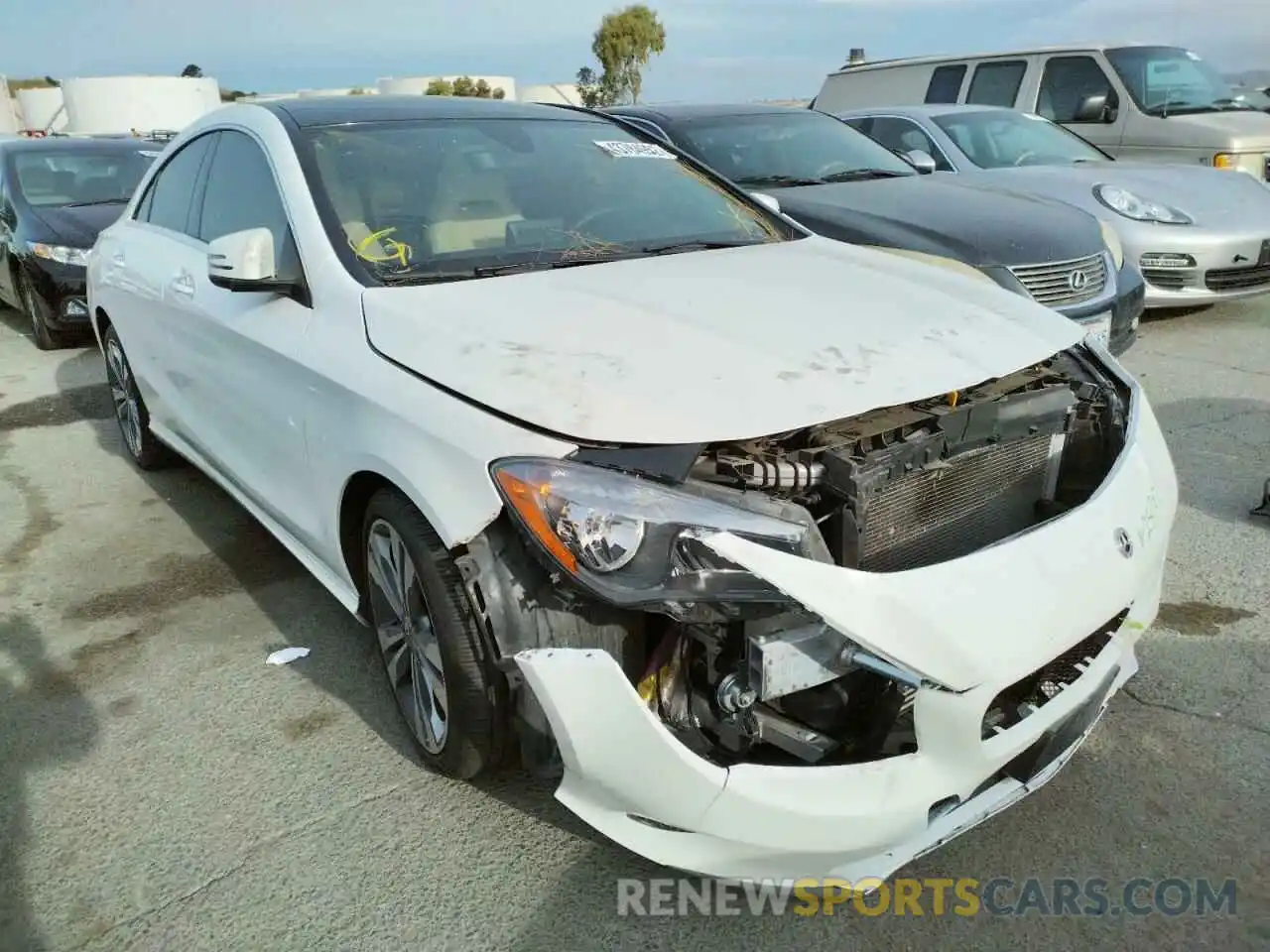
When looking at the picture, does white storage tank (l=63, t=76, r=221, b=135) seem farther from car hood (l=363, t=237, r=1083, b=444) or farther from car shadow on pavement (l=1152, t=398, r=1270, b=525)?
car hood (l=363, t=237, r=1083, b=444)

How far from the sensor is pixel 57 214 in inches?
331

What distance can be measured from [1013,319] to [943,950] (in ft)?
5.05

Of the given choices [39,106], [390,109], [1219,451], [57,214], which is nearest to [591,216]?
[390,109]

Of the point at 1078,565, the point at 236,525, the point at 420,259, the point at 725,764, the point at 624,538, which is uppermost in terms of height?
the point at 420,259

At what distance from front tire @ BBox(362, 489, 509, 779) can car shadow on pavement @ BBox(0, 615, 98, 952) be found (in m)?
0.94

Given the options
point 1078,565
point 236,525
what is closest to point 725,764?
point 1078,565

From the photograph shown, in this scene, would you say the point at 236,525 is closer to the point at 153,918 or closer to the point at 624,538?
the point at 153,918

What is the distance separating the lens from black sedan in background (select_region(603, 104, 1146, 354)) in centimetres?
545

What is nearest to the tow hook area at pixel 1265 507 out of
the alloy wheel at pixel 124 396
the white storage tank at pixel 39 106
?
the alloy wheel at pixel 124 396

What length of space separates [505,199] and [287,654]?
5.35ft

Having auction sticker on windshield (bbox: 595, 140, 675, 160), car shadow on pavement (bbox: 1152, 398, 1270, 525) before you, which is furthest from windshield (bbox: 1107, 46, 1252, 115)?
auction sticker on windshield (bbox: 595, 140, 675, 160)

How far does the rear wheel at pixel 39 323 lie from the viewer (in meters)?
8.18

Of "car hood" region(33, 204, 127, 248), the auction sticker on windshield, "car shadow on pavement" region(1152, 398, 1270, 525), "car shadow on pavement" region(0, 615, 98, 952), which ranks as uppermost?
the auction sticker on windshield

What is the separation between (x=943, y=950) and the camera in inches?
83.0
